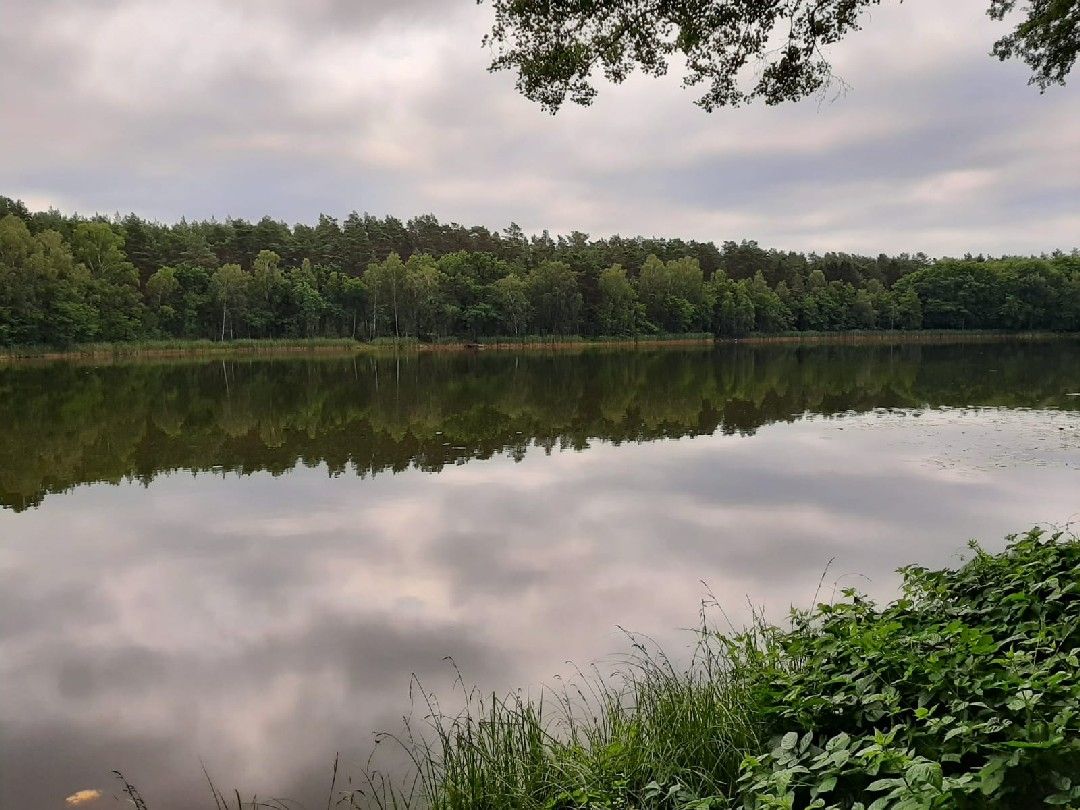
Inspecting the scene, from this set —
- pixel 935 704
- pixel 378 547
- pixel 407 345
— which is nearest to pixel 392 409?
pixel 378 547

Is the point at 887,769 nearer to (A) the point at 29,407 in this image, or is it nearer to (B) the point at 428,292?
(A) the point at 29,407

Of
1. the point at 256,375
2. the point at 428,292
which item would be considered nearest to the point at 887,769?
the point at 256,375

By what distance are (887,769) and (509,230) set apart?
363 ft

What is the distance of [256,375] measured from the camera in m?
40.6

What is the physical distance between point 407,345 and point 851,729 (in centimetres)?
7340

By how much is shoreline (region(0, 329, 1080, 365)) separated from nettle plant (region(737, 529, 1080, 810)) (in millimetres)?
63140

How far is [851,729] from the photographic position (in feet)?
12.3

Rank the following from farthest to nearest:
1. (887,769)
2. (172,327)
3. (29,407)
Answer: (172,327), (29,407), (887,769)

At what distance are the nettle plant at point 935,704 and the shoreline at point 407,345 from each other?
207ft

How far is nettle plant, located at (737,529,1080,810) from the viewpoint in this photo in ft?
9.14

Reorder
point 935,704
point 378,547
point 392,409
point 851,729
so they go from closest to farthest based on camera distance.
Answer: point 935,704 → point 851,729 → point 378,547 → point 392,409

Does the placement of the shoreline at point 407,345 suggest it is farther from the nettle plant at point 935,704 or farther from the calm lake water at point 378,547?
the nettle plant at point 935,704

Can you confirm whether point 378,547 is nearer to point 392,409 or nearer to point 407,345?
point 392,409

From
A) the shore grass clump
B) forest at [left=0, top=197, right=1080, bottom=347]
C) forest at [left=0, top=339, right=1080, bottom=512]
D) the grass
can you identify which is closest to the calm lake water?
forest at [left=0, top=339, right=1080, bottom=512]
